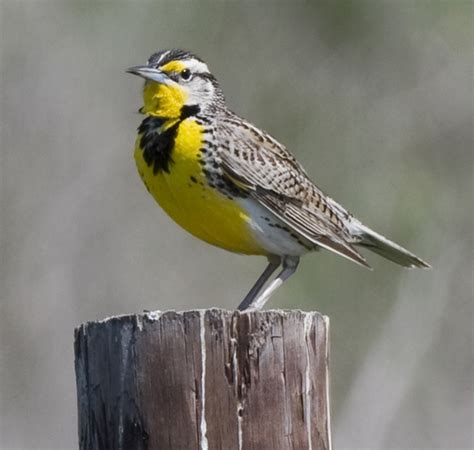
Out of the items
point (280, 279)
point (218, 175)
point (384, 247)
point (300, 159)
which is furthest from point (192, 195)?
point (300, 159)

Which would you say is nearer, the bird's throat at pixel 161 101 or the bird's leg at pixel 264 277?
the bird's throat at pixel 161 101

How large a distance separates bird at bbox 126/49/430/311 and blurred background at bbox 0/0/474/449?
201 centimetres

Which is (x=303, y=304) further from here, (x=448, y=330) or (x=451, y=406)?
(x=451, y=406)

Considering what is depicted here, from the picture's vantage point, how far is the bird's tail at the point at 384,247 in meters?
5.83

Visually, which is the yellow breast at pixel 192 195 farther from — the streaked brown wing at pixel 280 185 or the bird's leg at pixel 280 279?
the bird's leg at pixel 280 279

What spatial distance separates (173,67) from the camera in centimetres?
521

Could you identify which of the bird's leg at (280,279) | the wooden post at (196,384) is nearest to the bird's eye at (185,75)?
the bird's leg at (280,279)

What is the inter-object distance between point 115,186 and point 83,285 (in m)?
0.77

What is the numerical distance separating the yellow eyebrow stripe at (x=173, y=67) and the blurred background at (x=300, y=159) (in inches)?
97.2

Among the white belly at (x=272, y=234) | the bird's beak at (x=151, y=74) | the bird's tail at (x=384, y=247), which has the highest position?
the bird's beak at (x=151, y=74)

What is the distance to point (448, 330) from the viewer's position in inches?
355

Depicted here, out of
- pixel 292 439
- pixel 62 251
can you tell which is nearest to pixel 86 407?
pixel 292 439

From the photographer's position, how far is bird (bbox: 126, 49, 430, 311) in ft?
16.4

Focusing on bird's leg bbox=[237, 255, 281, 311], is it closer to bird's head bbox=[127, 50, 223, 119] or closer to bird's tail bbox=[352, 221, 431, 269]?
bird's tail bbox=[352, 221, 431, 269]
